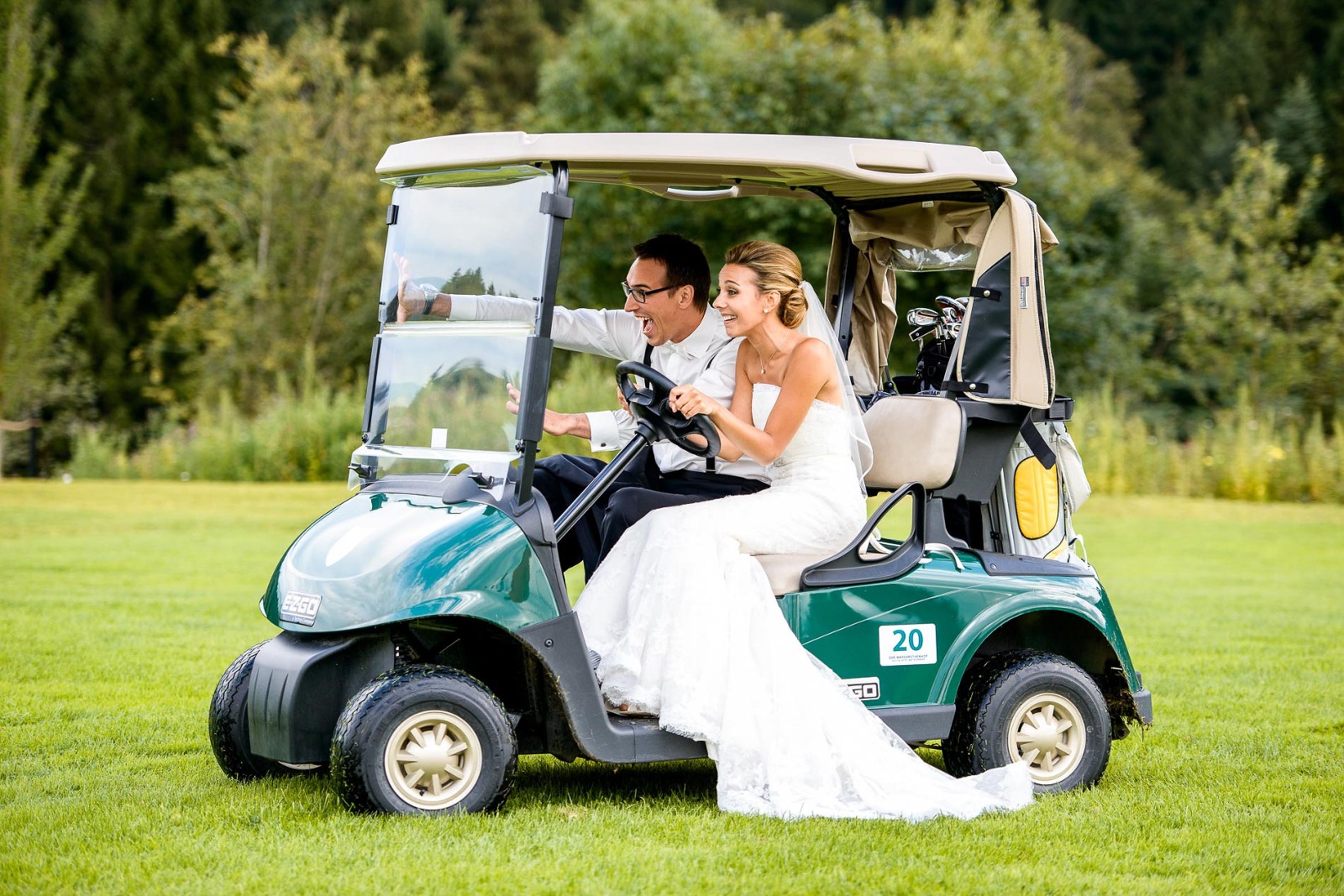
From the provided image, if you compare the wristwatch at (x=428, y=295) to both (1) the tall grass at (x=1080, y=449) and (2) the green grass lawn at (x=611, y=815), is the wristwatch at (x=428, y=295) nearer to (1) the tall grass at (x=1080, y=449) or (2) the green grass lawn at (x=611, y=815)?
(2) the green grass lawn at (x=611, y=815)

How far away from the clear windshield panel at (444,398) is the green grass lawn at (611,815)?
36.2 inches

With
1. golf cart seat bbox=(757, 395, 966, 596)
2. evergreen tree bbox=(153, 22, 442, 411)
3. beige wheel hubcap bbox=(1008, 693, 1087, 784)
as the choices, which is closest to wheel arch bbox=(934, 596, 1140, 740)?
beige wheel hubcap bbox=(1008, 693, 1087, 784)

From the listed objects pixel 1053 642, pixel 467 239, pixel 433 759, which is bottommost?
pixel 433 759

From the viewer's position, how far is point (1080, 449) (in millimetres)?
15812

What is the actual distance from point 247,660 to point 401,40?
25851mm

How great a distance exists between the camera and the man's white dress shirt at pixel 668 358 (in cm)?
455

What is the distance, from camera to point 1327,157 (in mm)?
26219

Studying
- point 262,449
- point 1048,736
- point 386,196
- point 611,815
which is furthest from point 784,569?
point 386,196

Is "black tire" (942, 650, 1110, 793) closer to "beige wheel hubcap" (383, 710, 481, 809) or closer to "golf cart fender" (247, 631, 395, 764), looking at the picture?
"beige wheel hubcap" (383, 710, 481, 809)

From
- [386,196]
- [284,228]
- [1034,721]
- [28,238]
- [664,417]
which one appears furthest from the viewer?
[386,196]

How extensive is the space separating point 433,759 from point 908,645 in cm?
133

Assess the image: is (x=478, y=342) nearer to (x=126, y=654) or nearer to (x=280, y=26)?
(x=126, y=654)

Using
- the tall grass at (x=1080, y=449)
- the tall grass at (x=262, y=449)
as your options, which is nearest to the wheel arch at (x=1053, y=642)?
the tall grass at (x=1080, y=449)

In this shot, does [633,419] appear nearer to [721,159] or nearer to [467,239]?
[467,239]
